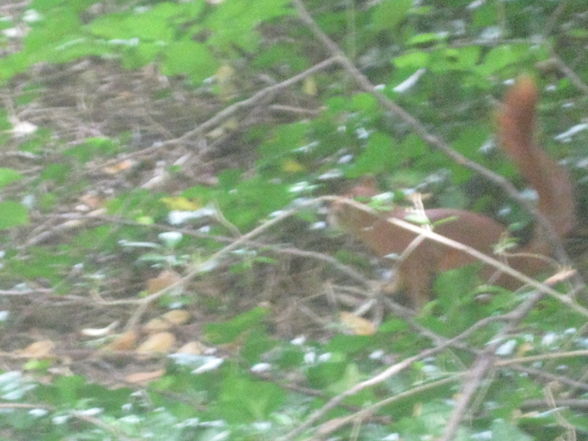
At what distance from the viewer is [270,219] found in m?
1.81

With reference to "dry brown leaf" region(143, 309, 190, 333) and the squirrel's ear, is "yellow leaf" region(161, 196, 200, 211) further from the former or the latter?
the squirrel's ear

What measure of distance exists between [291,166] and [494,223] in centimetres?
54

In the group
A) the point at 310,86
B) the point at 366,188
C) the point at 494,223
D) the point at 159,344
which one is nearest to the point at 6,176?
the point at 159,344

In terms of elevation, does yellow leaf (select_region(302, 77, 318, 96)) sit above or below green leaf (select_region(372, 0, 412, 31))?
below

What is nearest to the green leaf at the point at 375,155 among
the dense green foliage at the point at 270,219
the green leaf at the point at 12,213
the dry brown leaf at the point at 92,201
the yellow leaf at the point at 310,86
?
the dense green foliage at the point at 270,219

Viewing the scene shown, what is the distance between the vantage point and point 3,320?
2.52m

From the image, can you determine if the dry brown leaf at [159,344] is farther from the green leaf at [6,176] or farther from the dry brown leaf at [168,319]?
the green leaf at [6,176]

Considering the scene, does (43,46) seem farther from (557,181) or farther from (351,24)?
(557,181)

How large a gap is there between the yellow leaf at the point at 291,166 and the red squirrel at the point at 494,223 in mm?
148

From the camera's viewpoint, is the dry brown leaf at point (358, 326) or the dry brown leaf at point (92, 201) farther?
the dry brown leaf at point (92, 201)

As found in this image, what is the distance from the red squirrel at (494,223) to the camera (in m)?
1.94

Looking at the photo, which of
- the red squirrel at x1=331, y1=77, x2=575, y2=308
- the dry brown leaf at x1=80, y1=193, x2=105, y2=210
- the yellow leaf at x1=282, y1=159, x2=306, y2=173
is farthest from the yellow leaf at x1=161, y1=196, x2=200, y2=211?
the dry brown leaf at x1=80, y1=193, x2=105, y2=210

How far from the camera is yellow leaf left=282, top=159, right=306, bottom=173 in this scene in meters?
2.11

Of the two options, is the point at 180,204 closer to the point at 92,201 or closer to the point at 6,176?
the point at 6,176
